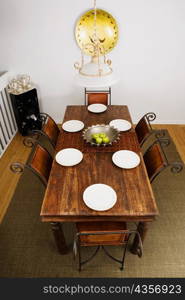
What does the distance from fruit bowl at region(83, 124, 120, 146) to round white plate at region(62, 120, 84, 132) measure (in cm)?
14

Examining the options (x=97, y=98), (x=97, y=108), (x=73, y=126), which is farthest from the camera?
(x=97, y=98)

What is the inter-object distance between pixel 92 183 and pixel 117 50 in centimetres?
226

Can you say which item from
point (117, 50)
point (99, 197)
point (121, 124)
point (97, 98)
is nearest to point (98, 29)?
point (117, 50)

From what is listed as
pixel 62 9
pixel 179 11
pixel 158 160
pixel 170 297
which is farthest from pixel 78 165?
pixel 179 11

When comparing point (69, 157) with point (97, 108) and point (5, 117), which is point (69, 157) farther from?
point (5, 117)

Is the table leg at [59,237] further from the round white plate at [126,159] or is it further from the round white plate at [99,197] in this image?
the round white plate at [126,159]

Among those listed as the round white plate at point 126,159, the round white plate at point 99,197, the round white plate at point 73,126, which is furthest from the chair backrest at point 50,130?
the round white plate at point 99,197

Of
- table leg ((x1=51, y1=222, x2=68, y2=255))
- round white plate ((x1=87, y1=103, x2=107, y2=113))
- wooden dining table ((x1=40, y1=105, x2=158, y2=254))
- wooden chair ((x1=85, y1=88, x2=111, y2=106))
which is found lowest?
table leg ((x1=51, y1=222, x2=68, y2=255))

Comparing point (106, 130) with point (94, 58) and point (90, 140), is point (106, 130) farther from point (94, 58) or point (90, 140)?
point (94, 58)

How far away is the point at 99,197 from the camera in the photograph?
4.60 feet

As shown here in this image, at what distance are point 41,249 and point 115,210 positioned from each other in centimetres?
99

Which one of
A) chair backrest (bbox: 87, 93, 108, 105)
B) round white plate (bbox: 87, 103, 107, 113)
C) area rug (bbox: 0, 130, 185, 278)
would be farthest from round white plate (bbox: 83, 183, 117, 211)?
chair backrest (bbox: 87, 93, 108, 105)

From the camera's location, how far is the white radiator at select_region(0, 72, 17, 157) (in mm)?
2939

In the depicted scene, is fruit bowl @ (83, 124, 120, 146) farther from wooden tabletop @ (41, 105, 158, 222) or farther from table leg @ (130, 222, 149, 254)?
table leg @ (130, 222, 149, 254)
